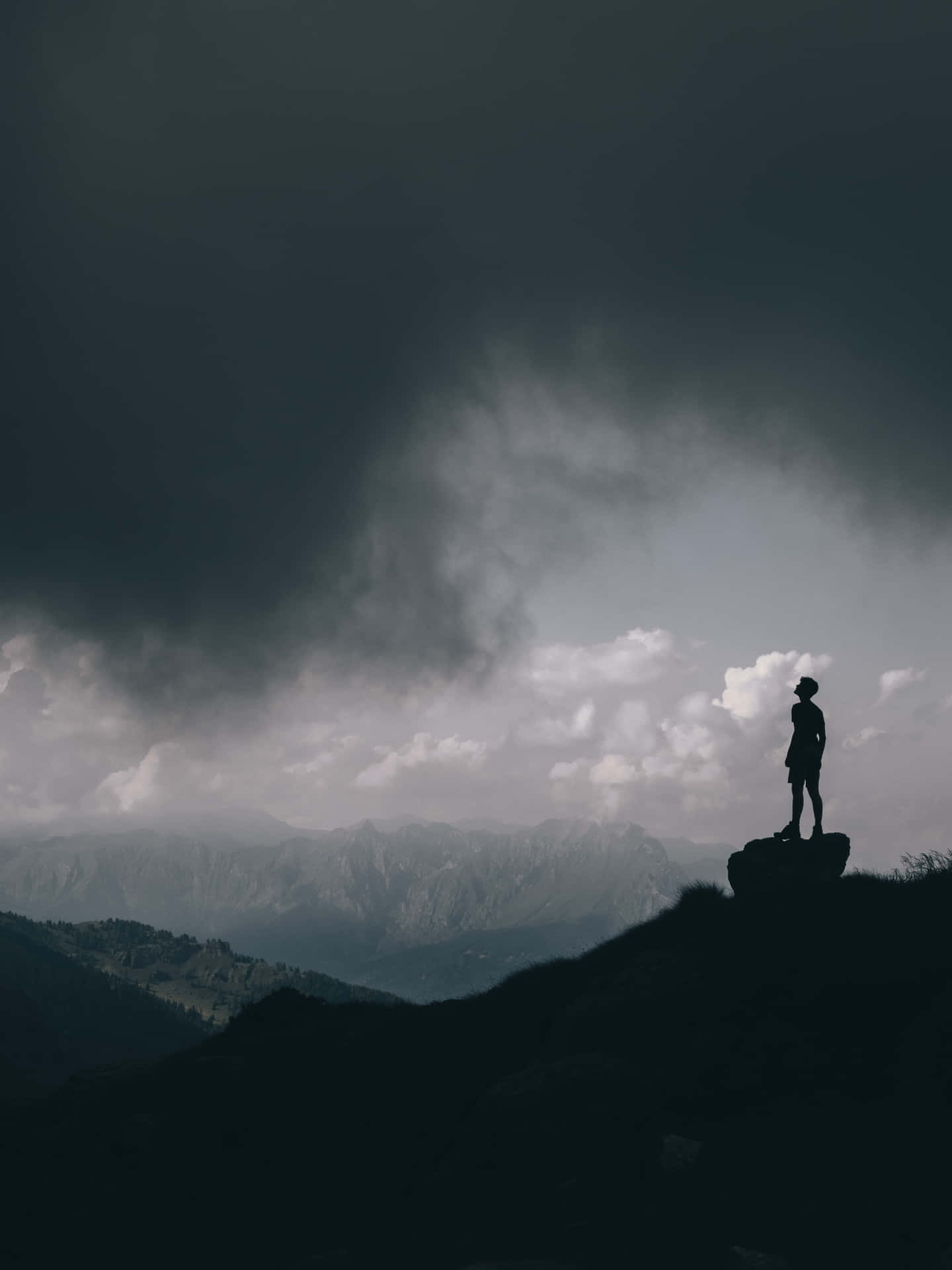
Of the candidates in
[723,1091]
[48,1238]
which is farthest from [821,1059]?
[48,1238]

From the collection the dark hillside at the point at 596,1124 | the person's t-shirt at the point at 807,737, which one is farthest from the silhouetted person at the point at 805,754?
the dark hillside at the point at 596,1124

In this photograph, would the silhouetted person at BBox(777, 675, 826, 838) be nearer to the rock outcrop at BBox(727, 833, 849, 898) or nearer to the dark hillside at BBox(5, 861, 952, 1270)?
the rock outcrop at BBox(727, 833, 849, 898)

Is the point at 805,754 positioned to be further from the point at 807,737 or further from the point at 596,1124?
the point at 596,1124

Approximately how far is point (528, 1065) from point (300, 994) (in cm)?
1991

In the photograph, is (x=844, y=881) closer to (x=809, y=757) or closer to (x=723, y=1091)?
(x=809, y=757)

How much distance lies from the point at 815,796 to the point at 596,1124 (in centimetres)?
1646

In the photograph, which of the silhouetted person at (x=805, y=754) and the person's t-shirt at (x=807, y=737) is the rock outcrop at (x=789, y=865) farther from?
the person's t-shirt at (x=807, y=737)

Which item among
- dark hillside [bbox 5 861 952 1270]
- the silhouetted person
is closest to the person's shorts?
the silhouetted person

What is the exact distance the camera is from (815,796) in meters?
30.8

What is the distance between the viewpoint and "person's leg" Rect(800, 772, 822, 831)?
3066 cm

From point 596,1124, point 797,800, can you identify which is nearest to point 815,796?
point 797,800

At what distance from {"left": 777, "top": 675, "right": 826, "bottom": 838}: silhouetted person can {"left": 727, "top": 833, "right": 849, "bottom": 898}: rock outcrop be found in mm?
742

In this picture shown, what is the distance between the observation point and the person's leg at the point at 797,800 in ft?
102

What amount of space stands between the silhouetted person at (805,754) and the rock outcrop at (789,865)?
2.44 feet
